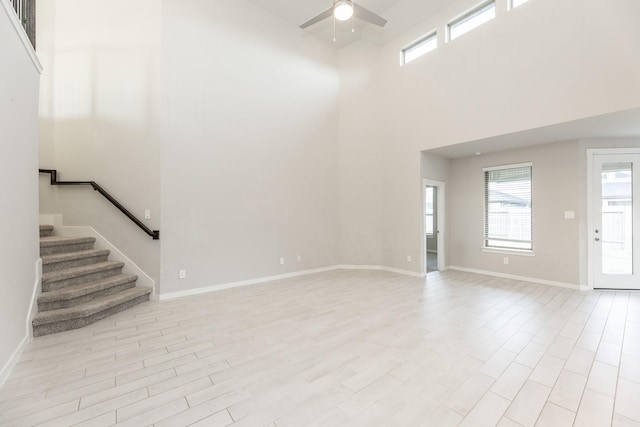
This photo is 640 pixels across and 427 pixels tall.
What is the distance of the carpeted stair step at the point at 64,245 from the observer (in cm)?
371

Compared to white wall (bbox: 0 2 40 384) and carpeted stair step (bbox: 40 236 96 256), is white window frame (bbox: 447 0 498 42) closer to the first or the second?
white wall (bbox: 0 2 40 384)

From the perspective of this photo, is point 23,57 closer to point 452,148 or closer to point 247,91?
point 247,91

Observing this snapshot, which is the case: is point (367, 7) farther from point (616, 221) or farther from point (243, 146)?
point (616, 221)

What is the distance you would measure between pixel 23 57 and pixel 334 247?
5423 millimetres

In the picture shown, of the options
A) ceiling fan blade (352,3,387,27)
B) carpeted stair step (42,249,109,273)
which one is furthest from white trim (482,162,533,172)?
carpeted stair step (42,249,109,273)

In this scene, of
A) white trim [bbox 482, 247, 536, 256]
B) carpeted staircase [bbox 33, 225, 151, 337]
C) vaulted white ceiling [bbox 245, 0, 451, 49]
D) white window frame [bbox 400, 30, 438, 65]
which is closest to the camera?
carpeted staircase [bbox 33, 225, 151, 337]

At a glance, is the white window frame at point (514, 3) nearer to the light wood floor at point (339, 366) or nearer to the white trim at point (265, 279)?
the light wood floor at point (339, 366)

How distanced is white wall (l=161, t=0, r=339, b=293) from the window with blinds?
330cm

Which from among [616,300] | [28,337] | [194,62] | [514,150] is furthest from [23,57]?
[616,300]

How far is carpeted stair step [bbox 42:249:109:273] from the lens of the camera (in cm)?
349

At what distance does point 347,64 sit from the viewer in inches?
254

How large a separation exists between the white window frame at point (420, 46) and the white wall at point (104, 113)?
4605 millimetres

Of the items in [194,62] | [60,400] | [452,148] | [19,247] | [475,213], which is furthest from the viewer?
[475,213]

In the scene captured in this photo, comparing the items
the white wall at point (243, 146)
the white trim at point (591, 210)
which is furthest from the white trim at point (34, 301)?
the white trim at point (591, 210)
